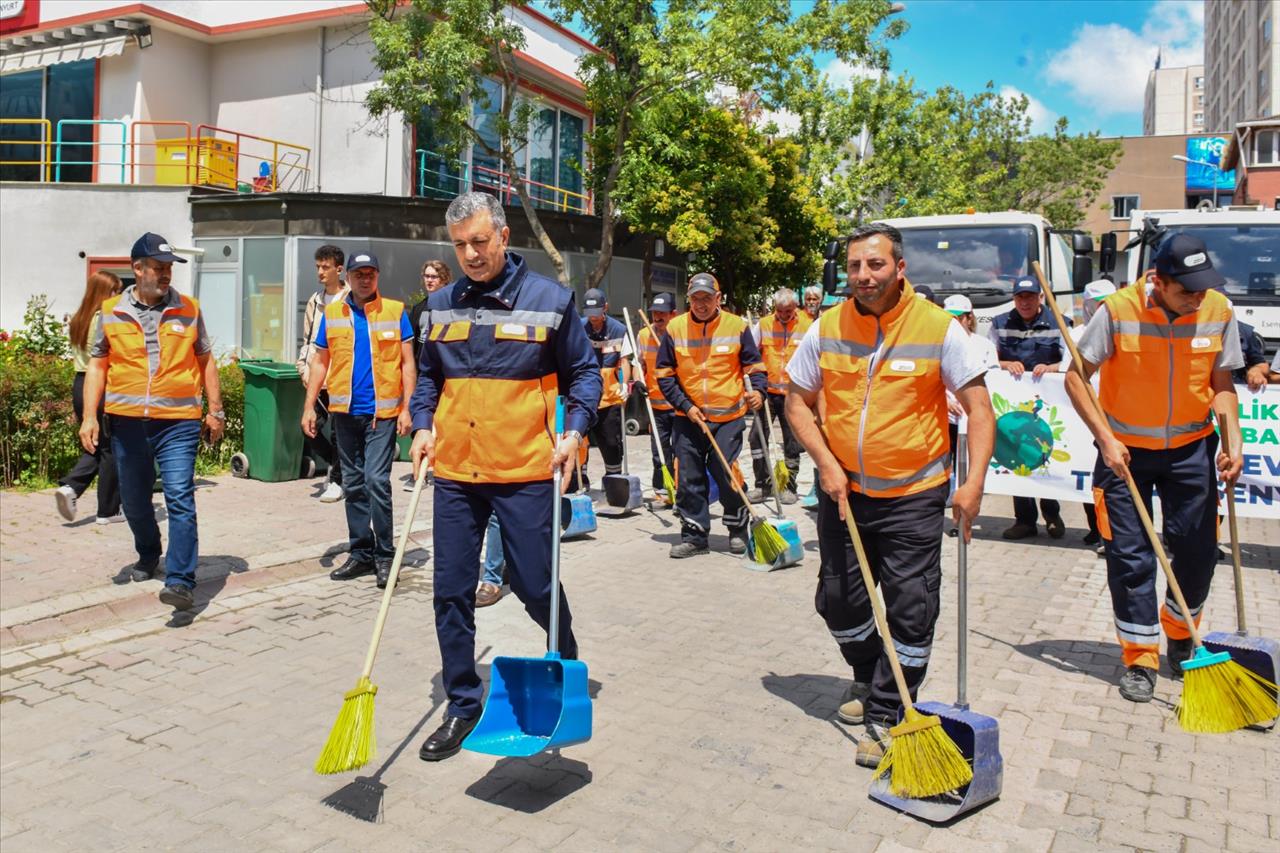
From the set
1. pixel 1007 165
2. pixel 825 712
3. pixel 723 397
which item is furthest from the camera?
pixel 1007 165

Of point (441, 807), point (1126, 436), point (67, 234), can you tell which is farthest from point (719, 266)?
point (441, 807)

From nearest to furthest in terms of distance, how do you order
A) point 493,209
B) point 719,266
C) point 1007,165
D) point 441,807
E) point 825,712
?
point 441,807
point 493,209
point 825,712
point 719,266
point 1007,165

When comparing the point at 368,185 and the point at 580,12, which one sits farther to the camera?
the point at 368,185

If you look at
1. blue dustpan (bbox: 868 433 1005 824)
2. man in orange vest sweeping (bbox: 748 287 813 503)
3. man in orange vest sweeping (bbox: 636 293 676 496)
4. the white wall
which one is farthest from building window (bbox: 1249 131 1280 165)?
blue dustpan (bbox: 868 433 1005 824)

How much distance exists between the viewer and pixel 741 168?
19719 millimetres

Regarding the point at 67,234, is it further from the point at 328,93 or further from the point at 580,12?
the point at 580,12

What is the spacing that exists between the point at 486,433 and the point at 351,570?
3.43m

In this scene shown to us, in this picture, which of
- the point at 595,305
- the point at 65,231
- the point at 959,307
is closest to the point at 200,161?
the point at 65,231

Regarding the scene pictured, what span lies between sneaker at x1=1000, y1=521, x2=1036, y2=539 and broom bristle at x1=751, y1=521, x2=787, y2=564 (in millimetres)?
A: 2584

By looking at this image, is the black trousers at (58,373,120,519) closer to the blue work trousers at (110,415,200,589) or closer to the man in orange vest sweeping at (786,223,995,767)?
the blue work trousers at (110,415,200,589)

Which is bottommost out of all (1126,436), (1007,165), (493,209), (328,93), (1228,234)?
(1126,436)

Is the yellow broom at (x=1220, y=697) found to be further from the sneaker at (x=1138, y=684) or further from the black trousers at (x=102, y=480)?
the black trousers at (x=102, y=480)

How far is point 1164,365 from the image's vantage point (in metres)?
5.11

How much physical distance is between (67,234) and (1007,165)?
106 ft
